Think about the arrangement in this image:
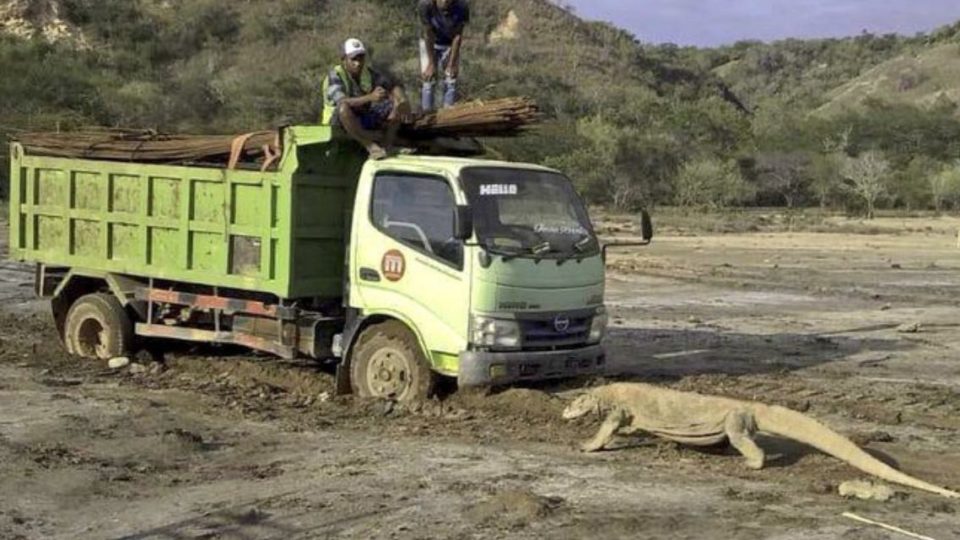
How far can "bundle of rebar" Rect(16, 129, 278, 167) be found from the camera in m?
12.2

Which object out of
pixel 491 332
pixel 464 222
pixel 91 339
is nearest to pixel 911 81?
pixel 91 339

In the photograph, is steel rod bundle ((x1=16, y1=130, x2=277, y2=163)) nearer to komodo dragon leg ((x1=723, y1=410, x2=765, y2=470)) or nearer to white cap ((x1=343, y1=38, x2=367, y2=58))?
white cap ((x1=343, y1=38, x2=367, y2=58))

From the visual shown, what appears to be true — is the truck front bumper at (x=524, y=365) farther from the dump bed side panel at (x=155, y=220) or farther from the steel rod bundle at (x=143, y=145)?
the steel rod bundle at (x=143, y=145)

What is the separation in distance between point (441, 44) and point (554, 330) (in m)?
4.06

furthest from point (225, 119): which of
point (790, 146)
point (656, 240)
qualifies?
point (790, 146)

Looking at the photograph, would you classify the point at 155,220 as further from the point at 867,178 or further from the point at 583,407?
the point at 867,178

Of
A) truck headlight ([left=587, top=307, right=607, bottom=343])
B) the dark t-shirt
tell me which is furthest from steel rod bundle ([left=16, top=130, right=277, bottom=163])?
truck headlight ([left=587, top=307, right=607, bottom=343])

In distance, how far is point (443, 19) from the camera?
1392cm

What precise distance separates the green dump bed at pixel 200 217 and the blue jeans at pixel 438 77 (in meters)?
2.03

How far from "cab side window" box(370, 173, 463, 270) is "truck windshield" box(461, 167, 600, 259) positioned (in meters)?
0.24

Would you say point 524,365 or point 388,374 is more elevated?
point 524,365

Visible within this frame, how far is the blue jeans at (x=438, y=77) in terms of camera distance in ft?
45.1

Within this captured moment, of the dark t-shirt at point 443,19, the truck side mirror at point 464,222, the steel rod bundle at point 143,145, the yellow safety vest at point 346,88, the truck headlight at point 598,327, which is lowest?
the truck headlight at point 598,327

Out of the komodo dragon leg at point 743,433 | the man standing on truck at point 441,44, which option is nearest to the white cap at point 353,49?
the man standing on truck at point 441,44
